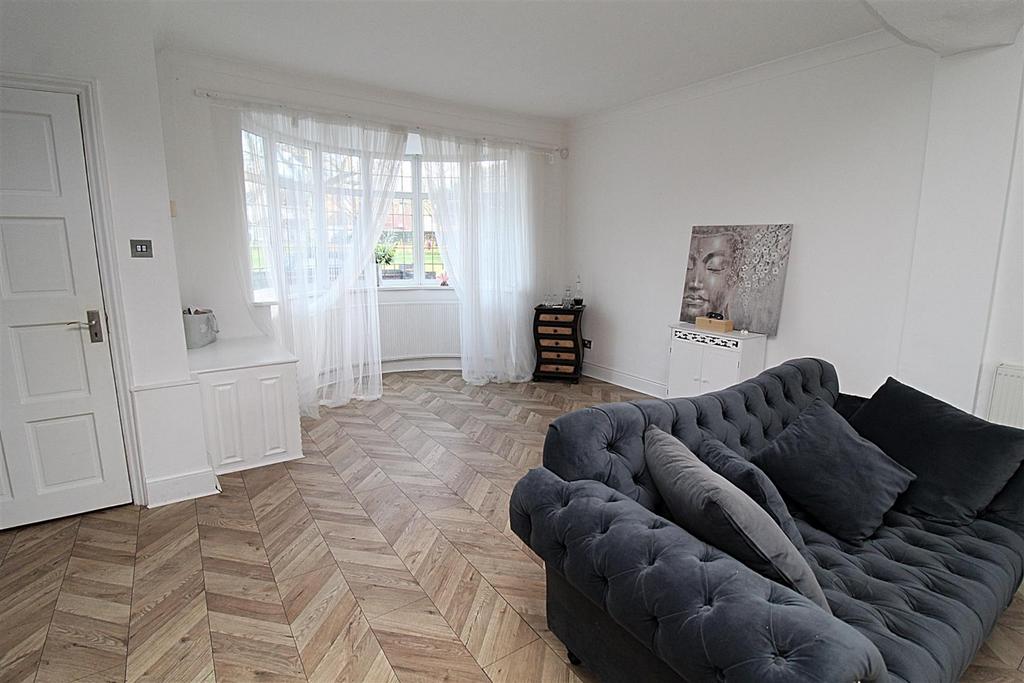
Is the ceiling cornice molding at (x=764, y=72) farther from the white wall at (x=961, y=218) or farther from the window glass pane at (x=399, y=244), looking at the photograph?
the window glass pane at (x=399, y=244)

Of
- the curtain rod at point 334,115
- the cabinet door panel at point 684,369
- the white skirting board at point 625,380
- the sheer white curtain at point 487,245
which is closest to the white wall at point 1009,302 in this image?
the cabinet door panel at point 684,369

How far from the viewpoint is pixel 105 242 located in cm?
265

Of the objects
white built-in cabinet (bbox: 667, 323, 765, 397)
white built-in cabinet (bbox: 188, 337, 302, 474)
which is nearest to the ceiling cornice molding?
white built-in cabinet (bbox: 667, 323, 765, 397)

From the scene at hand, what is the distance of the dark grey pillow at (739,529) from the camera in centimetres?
135

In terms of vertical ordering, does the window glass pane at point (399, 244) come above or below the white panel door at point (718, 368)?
above

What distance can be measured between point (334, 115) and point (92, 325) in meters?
2.59

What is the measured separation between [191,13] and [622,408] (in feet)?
11.1

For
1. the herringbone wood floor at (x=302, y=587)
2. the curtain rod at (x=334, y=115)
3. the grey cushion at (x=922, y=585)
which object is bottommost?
the herringbone wood floor at (x=302, y=587)

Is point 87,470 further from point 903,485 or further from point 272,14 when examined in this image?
point 903,485

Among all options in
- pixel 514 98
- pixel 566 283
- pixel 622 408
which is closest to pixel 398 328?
pixel 566 283

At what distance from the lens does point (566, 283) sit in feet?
19.8

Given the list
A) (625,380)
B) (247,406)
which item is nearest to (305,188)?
(247,406)

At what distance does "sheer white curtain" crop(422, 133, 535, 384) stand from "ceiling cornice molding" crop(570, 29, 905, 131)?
117cm

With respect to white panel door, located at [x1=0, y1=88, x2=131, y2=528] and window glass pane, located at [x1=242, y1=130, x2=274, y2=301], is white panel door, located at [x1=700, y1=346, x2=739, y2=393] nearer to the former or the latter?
window glass pane, located at [x1=242, y1=130, x2=274, y2=301]
